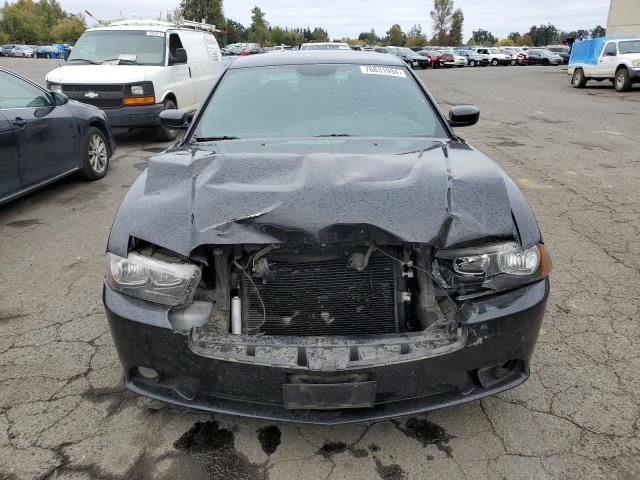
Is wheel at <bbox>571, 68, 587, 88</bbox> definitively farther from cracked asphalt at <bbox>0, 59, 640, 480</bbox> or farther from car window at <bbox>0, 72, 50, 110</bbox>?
car window at <bbox>0, 72, 50, 110</bbox>

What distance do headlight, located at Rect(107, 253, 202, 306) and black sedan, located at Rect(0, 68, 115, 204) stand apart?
3.74 meters

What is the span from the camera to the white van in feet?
29.3

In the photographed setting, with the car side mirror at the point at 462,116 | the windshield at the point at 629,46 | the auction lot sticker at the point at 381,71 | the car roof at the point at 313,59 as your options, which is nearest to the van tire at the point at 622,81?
the windshield at the point at 629,46

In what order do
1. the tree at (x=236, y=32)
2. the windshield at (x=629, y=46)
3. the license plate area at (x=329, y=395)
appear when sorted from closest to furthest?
the license plate area at (x=329, y=395) → the windshield at (x=629, y=46) → the tree at (x=236, y=32)

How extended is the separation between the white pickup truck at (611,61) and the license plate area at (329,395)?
67.6 ft

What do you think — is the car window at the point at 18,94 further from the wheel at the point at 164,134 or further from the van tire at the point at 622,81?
the van tire at the point at 622,81

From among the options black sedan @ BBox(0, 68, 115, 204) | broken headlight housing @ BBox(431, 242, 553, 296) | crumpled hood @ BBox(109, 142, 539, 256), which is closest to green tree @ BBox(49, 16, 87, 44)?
black sedan @ BBox(0, 68, 115, 204)

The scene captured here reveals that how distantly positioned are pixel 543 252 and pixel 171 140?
29.4ft

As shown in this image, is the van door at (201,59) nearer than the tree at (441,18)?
Yes

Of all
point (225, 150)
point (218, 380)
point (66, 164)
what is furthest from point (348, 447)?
point (66, 164)

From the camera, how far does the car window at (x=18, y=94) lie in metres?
5.51

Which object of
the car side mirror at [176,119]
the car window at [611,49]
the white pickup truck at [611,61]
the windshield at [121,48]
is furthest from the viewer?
the car window at [611,49]

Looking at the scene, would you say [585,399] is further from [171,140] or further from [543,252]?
[171,140]

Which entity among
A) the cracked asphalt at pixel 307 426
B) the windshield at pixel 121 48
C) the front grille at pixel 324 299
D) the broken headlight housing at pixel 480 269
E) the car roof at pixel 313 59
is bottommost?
the cracked asphalt at pixel 307 426
